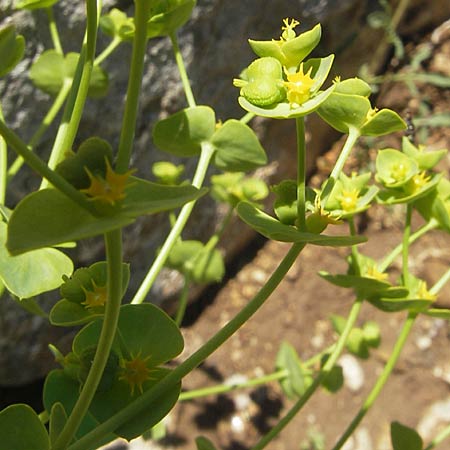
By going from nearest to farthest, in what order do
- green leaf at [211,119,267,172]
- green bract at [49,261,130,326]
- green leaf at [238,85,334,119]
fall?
green leaf at [238,85,334,119], green bract at [49,261,130,326], green leaf at [211,119,267,172]

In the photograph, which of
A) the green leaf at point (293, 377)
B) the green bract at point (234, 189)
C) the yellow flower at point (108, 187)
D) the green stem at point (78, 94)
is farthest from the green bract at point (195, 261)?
the yellow flower at point (108, 187)

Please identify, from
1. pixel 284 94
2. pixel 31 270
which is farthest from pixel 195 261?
pixel 284 94

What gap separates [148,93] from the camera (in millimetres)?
1271

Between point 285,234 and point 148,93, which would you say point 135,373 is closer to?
point 285,234

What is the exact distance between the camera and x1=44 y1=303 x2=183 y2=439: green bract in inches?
22.8

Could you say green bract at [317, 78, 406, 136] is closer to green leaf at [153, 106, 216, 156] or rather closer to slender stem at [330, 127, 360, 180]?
slender stem at [330, 127, 360, 180]

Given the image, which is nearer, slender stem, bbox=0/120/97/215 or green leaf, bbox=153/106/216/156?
slender stem, bbox=0/120/97/215

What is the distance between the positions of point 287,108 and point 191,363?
0.21m

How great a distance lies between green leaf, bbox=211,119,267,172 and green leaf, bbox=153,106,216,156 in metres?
0.01

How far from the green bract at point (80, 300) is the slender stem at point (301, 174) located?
0.19 m

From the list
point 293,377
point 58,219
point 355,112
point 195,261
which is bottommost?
point 293,377

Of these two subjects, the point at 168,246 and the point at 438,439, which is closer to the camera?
the point at 168,246

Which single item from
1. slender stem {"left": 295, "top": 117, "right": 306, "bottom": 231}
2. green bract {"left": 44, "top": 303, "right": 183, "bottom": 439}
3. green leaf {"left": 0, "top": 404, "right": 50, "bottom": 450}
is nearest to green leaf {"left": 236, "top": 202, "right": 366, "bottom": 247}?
slender stem {"left": 295, "top": 117, "right": 306, "bottom": 231}

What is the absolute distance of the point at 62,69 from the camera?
2.95 feet
